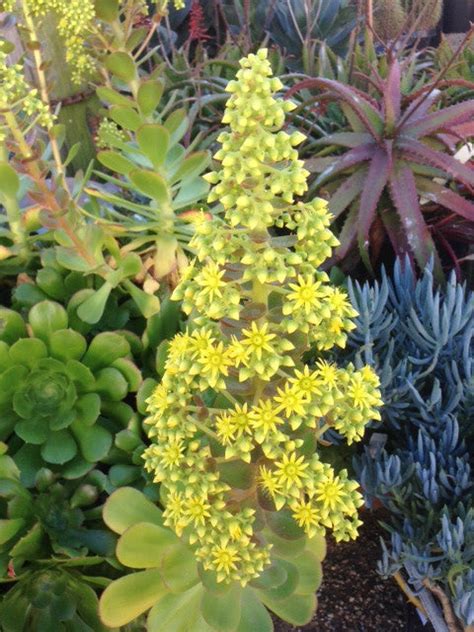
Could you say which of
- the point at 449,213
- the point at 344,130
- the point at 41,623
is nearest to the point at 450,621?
the point at 41,623

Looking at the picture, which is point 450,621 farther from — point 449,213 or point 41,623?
point 449,213

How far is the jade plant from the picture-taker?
27.7 inches

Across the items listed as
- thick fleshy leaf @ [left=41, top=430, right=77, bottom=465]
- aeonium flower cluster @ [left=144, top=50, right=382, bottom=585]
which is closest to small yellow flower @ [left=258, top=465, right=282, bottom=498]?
aeonium flower cluster @ [left=144, top=50, right=382, bottom=585]

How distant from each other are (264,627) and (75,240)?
63 cm

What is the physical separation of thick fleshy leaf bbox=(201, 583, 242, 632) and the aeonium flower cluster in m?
0.07

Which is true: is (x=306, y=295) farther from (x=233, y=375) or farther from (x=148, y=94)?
(x=148, y=94)

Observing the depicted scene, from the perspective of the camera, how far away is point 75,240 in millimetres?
1106

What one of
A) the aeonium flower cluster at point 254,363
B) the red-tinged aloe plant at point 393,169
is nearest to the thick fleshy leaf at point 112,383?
the aeonium flower cluster at point 254,363

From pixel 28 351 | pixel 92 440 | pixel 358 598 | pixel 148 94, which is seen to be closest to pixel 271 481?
pixel 92 440

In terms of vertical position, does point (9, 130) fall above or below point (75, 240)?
above

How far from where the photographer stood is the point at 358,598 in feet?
4.07

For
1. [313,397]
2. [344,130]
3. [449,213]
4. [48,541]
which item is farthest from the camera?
[344,130]

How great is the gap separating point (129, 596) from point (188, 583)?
0.09 metres

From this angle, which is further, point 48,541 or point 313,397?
point 48,541
